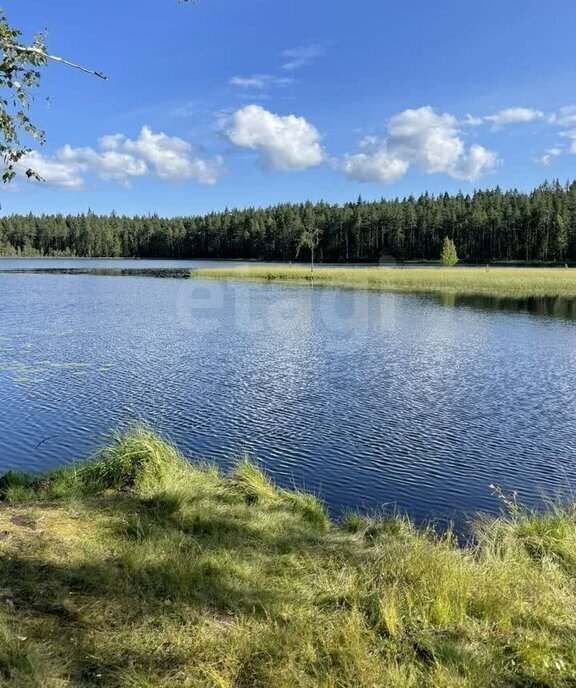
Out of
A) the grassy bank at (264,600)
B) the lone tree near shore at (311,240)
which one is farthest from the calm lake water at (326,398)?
the lone tree near shore at (311,240)

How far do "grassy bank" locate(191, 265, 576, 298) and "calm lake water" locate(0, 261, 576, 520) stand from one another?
2776 cm

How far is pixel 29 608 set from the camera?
193 inches

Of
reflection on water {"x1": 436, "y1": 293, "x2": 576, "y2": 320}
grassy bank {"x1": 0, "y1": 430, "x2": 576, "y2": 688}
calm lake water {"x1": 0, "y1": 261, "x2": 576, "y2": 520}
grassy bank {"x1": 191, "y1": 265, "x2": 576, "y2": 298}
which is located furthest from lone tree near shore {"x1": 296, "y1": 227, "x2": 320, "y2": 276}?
grassy bank {"x1": 0, "y1": 430, "x2": 576, "y2": 688}

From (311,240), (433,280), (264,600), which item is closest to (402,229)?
(311,240)

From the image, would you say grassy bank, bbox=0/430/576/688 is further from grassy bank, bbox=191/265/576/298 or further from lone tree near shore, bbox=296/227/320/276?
lone tree near shore, bbox=296/227/320/276

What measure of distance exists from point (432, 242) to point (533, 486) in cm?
13034

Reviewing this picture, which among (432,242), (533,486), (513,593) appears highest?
(432,242)

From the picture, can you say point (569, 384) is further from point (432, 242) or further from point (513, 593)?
point (432, 242)

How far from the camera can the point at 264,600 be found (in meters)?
5.46

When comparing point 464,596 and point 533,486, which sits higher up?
point 464,596

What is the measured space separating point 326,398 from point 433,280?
184 feet

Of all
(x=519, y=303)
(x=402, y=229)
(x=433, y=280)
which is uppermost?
(x=402, y=229)

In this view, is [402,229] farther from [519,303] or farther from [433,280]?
[519,303]

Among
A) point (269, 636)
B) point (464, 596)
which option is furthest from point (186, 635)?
point (464, 596)
